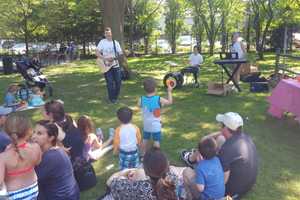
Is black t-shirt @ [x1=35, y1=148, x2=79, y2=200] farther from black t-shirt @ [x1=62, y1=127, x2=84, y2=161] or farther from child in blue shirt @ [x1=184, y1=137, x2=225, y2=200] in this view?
child in blue shirt @ [x1=184, y1=137, x2=225, y2=200]

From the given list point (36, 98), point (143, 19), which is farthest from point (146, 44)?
point (36, 98)

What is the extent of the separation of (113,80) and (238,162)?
5.79 meters

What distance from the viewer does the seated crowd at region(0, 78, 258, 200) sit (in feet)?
10.9

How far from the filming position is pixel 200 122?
812 cm

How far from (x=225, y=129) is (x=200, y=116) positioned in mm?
4002

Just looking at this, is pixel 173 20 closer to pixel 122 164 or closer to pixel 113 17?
pixel 113 17

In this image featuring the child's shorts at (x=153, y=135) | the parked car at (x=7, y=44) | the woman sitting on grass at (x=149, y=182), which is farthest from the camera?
the parked car at (x=7, y=44)

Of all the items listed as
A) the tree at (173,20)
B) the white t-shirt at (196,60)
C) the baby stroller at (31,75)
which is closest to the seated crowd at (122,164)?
the baby stroller at (31,75)

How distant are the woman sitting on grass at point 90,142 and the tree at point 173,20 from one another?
26634 mm

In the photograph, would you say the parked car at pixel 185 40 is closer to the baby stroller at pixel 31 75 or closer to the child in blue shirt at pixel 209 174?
the baby stroller at pixel 31 75

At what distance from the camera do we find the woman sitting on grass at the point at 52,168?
3.66 meters

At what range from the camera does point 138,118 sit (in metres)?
8.52

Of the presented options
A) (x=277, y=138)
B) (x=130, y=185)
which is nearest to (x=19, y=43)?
(x=277, y=138)

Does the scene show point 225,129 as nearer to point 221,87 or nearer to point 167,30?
point 221,87
